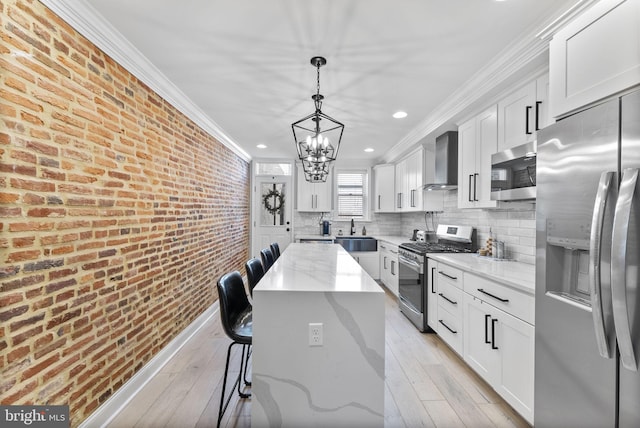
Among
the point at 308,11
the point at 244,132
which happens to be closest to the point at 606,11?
the point at 308,11

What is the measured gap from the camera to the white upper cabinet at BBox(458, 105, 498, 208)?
2.67 metres

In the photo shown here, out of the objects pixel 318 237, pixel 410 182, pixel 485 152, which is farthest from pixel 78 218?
pixel 318 237

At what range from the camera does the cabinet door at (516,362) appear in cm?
175

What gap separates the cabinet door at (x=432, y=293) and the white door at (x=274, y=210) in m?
3.51

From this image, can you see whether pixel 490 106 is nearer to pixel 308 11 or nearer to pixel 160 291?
pixel 308 11

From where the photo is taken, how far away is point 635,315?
110cm

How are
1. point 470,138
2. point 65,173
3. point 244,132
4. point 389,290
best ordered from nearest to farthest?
point 65,173 → point 470,138 → point 244,132 → point 389,290

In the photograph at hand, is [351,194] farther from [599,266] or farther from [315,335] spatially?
[599,266]

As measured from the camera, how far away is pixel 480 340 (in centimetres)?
225


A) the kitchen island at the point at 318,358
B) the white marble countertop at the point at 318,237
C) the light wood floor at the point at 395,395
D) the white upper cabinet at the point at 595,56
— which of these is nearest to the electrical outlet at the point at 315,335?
the kitchen island at the point at 318,358

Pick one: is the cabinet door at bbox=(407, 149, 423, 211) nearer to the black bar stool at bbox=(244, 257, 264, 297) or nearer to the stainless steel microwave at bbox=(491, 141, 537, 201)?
the stainless steel microwave at bbox=(491, 141, 537, 201)

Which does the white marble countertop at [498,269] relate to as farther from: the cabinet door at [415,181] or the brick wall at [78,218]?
the brick wall at [78,218]

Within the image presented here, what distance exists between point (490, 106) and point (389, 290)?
343cm

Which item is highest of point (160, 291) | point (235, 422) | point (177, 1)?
point (177, 1)
